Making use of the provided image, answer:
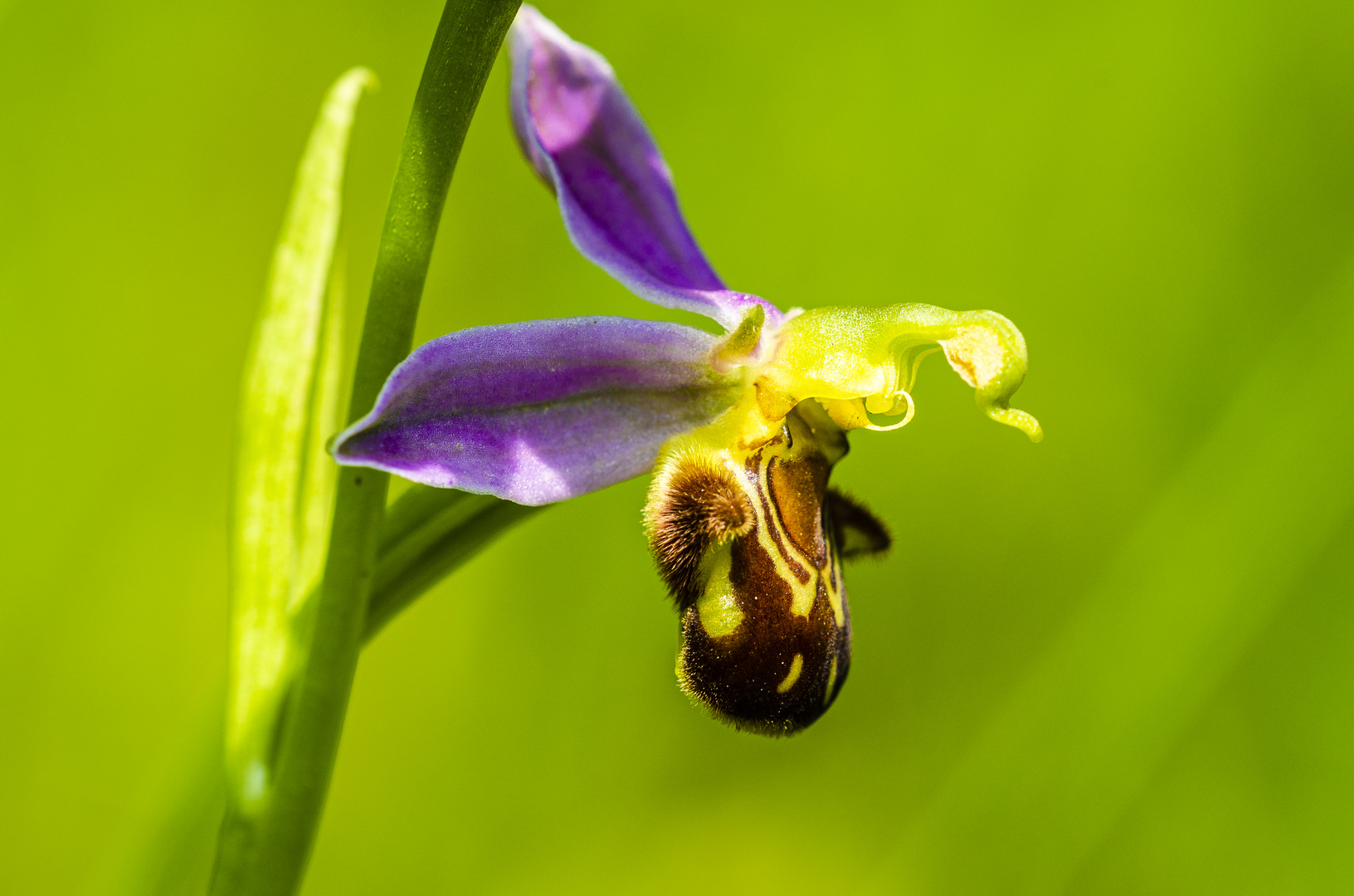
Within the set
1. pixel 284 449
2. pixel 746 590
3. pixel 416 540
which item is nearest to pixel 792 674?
pixel 746 590

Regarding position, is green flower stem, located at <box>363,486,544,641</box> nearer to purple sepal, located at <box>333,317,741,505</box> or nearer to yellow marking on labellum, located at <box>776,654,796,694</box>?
purple sepal, located at <box>333,317,741,505</box>

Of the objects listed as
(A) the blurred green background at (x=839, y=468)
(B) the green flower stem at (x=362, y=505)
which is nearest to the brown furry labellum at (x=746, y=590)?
(B) the green flower stem at (x=362, y=505)

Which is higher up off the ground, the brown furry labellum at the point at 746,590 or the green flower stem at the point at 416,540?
the brown furry labellum at the point at 746,590

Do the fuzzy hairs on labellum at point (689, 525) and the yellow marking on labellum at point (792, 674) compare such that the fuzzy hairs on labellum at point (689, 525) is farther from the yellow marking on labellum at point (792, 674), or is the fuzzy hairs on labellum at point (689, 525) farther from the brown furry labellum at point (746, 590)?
the yellow marking on labellum at point (792, 674)

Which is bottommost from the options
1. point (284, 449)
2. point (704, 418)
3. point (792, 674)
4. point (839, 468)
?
point (284, 449)

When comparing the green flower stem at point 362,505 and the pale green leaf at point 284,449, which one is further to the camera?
the pale green leaf at point 284,449

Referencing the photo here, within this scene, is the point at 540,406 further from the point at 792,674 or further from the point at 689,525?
the point at 792,674
